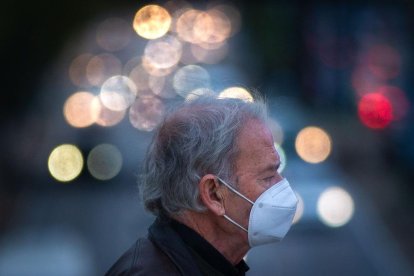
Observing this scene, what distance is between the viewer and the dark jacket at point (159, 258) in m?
3.03

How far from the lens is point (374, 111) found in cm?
2172

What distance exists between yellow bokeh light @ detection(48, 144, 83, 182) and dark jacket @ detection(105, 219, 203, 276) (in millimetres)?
15498

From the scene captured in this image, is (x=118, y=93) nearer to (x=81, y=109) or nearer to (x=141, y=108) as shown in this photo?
(x=81, y=109)

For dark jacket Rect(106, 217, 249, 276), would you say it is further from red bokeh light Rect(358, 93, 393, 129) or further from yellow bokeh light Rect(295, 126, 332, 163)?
red bokeh light Rect(358, 93, 393, 129)

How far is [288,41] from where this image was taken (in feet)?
85.3

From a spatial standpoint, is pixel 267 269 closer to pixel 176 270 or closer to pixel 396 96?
pixel 176 270

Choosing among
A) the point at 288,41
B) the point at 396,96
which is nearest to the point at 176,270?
the point at 396,96

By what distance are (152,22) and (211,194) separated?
2052cm

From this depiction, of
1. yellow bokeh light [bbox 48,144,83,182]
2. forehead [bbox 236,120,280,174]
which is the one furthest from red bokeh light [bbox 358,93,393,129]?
forehead [bbox 236,120,280,174]

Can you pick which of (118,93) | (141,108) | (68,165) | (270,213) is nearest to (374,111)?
(118,93)

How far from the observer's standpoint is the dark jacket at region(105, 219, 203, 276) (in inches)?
119

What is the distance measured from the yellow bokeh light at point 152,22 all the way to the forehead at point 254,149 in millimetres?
18536

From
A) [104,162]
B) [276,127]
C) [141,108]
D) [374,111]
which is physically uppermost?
[141,108]

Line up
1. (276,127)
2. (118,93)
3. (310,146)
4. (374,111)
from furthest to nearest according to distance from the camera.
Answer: (374,111)
(118,93)
(310,146)
(276,127)
